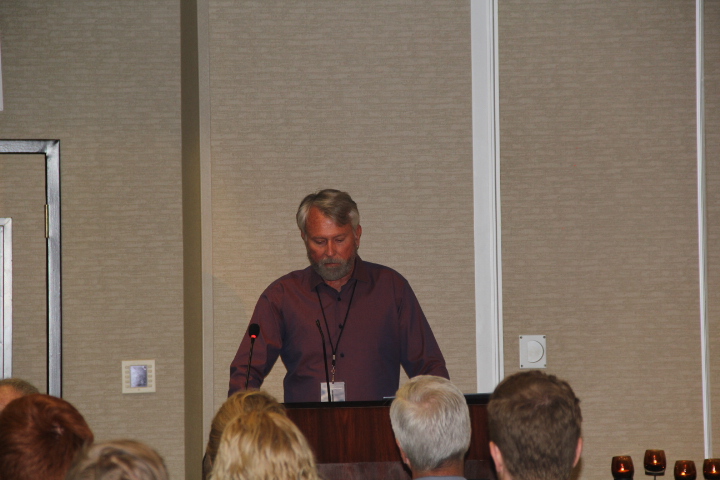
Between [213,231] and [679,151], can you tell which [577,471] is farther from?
[213,231]

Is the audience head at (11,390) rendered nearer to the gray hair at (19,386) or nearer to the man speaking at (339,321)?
the gray hair at (19,386)

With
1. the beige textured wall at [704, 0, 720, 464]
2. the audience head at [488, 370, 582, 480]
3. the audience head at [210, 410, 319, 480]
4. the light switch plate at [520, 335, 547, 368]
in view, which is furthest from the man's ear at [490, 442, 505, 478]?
the beige textured wall at [704, 0, 720, 464]

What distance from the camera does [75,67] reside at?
3797 mm

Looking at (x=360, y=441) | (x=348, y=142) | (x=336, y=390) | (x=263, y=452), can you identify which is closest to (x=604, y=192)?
(x=348, y=142)

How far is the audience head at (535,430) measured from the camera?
1566 mm

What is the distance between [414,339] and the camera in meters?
3.26

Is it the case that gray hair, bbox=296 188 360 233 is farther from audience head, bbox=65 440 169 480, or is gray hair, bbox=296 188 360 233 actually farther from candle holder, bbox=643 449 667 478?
audience head, bbox=65 440 169 480

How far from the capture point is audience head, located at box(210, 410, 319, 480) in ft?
4.33

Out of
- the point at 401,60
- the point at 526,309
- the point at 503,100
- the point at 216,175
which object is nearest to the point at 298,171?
the point at 216,175

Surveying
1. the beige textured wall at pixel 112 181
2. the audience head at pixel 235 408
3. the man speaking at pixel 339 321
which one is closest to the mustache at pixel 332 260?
the man speaking at pixel 339 321

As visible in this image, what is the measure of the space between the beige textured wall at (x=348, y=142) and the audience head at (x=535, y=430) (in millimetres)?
2334

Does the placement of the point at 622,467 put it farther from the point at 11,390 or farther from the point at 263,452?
the point at 11,390

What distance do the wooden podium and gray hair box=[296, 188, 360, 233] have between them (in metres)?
1.10

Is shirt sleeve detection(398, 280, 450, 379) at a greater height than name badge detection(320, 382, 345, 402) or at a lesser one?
greater
